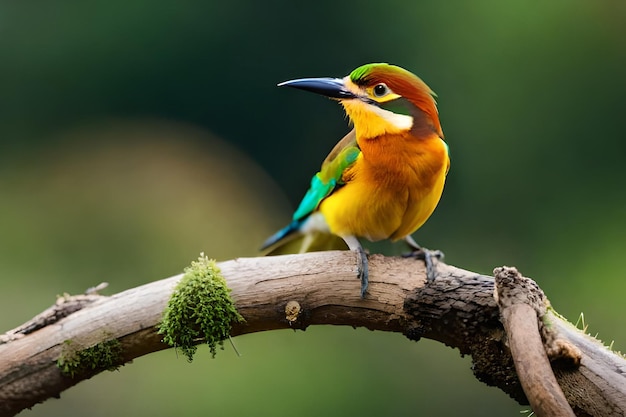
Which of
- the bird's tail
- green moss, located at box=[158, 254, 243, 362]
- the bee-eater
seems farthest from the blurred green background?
green moss, located at box=[158, 254, 243, 362]

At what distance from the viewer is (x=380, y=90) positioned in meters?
1.82

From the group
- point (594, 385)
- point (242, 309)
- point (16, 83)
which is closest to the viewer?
point (594, 385)

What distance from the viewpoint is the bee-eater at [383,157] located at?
71.6 inches

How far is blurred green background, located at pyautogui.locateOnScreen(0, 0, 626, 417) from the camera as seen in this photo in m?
3.53

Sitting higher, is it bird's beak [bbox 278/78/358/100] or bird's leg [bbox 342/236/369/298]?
bird's beak [bbox 278/78/358/100]

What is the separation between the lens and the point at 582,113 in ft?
12.5

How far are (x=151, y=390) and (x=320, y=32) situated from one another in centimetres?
195

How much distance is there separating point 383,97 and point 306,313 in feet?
1.83

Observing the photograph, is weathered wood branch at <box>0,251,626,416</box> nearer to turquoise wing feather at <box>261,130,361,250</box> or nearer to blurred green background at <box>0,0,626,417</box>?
turquoise wing feather at <box>261,130,361,250</box>

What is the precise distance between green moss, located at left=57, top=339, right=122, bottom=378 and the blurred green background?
164 centimetres

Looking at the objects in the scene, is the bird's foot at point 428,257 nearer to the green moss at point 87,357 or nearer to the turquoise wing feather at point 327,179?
the turquoise wing feather at point 327,179

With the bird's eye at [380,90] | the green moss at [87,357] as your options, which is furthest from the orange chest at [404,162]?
the green moss at [87,357]

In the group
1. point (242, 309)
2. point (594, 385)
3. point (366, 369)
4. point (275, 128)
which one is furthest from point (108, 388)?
point (594, 385)

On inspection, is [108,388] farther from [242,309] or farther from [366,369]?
[242,309]
